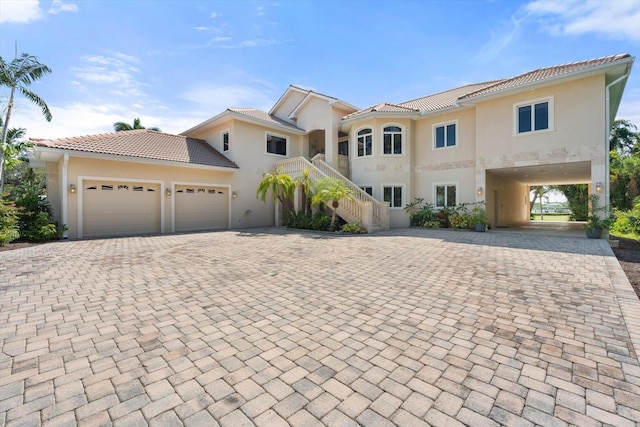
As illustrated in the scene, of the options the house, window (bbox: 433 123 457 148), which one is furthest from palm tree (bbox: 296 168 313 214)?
window (bbox: 433 123 457 148)

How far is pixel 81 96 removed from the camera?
14508 mm

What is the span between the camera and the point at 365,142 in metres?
18.4

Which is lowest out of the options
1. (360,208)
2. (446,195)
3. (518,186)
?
(360,208)

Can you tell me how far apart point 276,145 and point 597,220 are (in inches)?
690

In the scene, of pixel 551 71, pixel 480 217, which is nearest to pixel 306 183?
pixel 480 217

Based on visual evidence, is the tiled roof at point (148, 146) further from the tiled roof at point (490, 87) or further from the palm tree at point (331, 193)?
the tiled roof at point (490, 87)

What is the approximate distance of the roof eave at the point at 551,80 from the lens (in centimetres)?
1111

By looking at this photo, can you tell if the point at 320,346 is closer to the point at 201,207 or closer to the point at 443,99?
the point at 201,207

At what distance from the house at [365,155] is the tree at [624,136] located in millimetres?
19353

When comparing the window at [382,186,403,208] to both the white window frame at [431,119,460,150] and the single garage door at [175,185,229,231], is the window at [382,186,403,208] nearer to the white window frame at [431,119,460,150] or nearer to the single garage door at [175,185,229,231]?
the white window frame at [431,119,460,150]

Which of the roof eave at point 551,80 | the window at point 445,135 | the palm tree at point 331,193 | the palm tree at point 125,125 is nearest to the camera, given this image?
the roof eave at point 551,80

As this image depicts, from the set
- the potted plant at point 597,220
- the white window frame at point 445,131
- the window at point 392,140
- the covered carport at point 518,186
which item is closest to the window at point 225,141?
the window at point 392,140

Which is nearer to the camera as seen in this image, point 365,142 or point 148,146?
point 148,146

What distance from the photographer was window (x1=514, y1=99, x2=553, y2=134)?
43.1 ft
